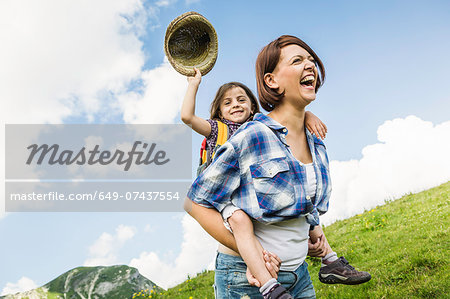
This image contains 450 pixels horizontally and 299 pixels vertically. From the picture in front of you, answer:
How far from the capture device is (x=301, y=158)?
3.03 m

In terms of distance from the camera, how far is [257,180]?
8.52ft

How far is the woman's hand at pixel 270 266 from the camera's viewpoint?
2.44 metres

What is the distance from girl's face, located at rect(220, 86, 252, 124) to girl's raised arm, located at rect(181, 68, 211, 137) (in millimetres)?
624

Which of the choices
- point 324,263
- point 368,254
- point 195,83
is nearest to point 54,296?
point 368,254

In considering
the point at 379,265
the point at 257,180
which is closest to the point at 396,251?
the point at 379,265

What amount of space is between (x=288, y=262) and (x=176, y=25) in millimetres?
3262

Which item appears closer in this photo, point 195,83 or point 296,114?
point 296,114

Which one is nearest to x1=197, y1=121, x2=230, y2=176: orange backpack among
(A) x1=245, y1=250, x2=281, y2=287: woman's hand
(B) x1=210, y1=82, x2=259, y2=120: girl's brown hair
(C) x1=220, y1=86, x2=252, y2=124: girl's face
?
(C) x1=220, y1=86, x2=252, y2=124: girl's face

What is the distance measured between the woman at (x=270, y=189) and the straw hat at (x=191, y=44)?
77.6 inches

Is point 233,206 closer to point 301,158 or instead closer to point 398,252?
point 301,158

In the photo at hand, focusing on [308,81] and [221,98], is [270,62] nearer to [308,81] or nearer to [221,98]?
[308,81]

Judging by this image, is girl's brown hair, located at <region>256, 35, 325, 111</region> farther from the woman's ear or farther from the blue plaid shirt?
the blue plaid shirt

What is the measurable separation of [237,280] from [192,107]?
2.25 metres

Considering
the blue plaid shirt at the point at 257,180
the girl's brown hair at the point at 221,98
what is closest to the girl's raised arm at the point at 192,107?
the girl's brown hair at the point at 221,98
